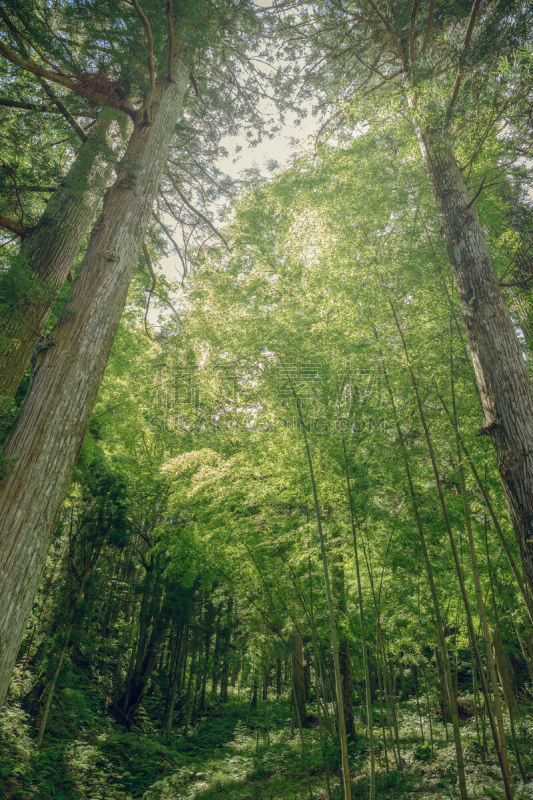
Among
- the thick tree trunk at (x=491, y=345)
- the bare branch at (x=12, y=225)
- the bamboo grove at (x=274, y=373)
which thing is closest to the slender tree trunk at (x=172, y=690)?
the bamboo grove at (x=274, y=373)

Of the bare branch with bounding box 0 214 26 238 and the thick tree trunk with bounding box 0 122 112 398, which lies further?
the bare branch with bounding box 0 214 26 238

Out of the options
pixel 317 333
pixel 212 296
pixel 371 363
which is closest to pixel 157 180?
pixel 317 333

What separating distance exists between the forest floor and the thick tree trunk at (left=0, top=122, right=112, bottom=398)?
4713mm

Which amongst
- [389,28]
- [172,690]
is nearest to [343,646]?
[172,690]

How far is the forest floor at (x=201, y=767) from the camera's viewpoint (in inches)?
179

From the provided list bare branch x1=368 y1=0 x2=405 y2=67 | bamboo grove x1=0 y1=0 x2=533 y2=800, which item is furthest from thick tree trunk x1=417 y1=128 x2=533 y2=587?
bare branch x1=368 y1=0 x2=405 y2=67

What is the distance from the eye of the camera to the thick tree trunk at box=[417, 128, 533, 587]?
2.69 m

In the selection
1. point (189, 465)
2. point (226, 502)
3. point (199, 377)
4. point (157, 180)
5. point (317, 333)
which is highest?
point (199, 377)

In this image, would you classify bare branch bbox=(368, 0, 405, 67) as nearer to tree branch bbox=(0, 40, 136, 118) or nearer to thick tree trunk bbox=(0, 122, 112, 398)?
tree branch bbox=(0, 40, 136, 118)

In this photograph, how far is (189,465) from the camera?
570cm

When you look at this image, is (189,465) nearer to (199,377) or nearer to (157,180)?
(199,377)

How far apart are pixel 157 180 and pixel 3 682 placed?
12.3ft

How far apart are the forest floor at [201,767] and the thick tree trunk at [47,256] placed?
471 cm

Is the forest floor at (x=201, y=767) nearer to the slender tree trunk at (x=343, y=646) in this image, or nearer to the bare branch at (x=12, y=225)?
the slender tree trunk at (x=343, y=646)
